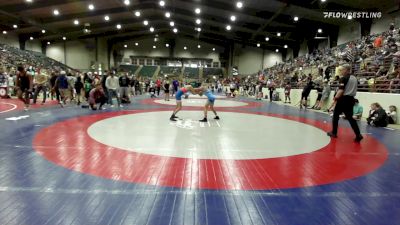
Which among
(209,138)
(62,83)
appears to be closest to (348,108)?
(209,138)

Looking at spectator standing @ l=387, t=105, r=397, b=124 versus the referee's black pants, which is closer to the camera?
the referee's black pants

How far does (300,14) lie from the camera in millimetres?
25750

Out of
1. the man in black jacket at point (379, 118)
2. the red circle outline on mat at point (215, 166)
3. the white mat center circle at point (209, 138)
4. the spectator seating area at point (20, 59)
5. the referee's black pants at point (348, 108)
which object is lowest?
the red circle outline on mat at point (215, 166)

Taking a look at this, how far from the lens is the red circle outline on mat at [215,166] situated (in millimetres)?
3535

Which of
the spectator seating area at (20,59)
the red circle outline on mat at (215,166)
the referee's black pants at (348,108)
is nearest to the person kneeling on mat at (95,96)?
the red circle outline on mat at (215,166)

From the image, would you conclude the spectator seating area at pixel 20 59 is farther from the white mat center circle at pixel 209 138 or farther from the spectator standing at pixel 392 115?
the spectator standing at pixel 392 115

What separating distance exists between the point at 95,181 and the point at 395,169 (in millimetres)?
4066

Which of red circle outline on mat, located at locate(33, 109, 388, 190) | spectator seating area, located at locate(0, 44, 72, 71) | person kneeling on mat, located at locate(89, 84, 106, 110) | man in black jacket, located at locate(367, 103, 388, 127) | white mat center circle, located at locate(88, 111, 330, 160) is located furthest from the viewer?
spectator seating area, located at locate(0, 44, 72, 71)

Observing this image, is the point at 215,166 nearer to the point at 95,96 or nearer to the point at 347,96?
the point at 347,96

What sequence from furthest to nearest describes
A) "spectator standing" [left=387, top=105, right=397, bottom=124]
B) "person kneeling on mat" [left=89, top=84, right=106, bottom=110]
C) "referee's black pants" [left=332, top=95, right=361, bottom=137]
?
1. "person kneeling on mat" [left=89, top=84, right=106, bottom=110]
2. "spectator standing" [left=387, top=105, right=397, bottom=124]
3. "referee's black pants" [left=332, top=95, right=361, bottom=137]

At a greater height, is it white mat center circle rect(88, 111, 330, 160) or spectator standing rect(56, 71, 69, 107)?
spectator standing rect(56, 71, 69, 107)

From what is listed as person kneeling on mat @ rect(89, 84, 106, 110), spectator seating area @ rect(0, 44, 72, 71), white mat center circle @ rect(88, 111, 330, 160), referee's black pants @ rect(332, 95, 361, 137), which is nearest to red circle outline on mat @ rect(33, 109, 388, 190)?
white mat center circle @ rect(88, 111, 330, 160)

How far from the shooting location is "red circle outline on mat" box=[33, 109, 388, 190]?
3535mm

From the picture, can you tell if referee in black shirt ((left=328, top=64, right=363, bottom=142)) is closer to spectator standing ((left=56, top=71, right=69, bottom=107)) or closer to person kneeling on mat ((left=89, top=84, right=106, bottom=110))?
person kneeling on mat ((left=89, top=84, right=106, bottom=110))
